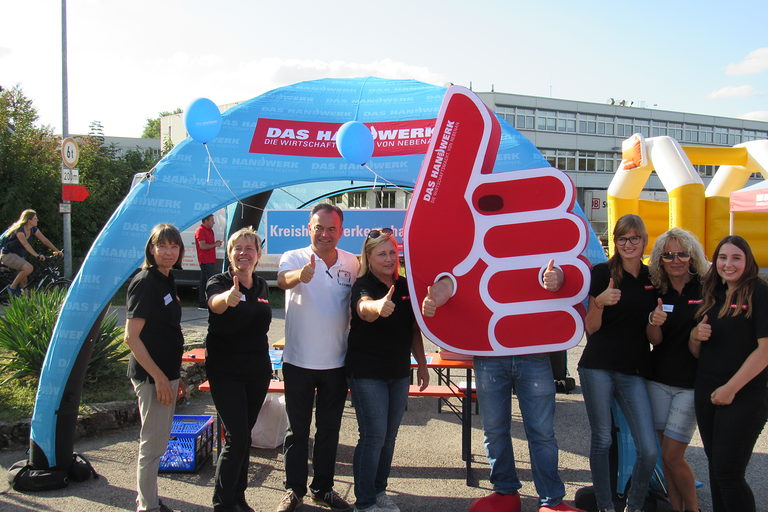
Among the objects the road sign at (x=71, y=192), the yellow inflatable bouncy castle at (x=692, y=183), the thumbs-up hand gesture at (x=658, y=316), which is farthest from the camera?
the yellow inflatable bouncy castle at (x=692, y=183)

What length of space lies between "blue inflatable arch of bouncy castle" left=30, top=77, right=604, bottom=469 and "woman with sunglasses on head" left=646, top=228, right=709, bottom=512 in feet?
3.54

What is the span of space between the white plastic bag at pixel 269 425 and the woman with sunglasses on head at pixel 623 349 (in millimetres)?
2408

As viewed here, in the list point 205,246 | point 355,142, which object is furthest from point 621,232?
point 205,246

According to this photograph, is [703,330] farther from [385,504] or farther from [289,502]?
[289,502]

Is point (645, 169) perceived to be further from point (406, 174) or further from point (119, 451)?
point (119, 451)

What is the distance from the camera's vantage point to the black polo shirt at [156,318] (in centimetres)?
310

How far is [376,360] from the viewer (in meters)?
3.24

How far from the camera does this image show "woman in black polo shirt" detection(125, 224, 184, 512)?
3.09 meters

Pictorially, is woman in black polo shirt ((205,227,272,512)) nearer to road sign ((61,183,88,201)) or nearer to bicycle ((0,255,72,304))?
bicycle ((0,255,72,304))

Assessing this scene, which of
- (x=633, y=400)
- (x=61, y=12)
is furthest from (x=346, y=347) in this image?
→ (x=61, y=12)

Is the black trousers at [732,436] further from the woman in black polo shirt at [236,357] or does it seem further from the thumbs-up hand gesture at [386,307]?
the woman in black polo shirt at [236,357]

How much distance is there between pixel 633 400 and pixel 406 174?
6.83 ft

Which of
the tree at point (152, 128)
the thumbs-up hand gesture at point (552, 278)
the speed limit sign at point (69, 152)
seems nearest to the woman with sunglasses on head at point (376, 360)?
the thumbs-up hand gesture at point (552, 278)

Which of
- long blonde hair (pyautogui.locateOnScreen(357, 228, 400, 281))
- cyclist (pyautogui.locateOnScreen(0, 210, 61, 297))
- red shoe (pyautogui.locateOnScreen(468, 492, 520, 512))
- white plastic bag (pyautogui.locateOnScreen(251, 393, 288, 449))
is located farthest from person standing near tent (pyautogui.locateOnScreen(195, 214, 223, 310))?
red shoe (pyautogui.locateOnScreen(468, 492, 520, 512))
